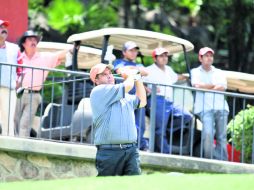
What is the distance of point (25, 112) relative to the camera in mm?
15203

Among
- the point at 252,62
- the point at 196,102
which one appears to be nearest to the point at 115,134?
the point at 196,102

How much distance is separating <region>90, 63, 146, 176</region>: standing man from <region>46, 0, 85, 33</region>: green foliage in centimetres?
1269

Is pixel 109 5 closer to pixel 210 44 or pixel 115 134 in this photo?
pixel 210 44

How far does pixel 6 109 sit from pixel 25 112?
0.50m

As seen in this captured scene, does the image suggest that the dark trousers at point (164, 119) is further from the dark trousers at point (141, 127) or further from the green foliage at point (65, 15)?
the green foliage at point (65, 15)

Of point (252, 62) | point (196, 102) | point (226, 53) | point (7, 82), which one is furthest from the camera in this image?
point (226, 53)

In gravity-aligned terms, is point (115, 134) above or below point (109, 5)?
below

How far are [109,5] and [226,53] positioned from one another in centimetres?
303

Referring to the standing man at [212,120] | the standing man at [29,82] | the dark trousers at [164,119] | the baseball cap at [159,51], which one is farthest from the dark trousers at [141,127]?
the standing man at [29,82]

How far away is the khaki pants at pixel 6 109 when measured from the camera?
14711 millimetres

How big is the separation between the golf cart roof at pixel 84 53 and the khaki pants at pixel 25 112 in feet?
5.18

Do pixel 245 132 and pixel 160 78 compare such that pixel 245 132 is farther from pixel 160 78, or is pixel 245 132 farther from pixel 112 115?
pixel 112 115

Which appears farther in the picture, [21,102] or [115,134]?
[21,102]

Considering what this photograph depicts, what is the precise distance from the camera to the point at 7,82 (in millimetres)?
14734
